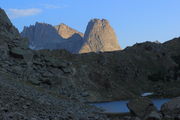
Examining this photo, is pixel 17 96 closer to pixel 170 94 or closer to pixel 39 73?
pixel 39 73

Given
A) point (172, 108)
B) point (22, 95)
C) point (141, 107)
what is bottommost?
point (172, 108)

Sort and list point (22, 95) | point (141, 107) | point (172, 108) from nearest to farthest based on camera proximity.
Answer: point (22, 95), point (172, 108), point (141, 107)

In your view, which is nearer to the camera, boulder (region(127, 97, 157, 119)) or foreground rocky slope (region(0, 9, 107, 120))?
foreground rocky slope (region(0, 9, 107, 120))

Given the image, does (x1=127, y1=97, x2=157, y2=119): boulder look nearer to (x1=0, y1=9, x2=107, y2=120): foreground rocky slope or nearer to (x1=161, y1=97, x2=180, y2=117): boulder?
(x1=161, y1=97, x2=180, y2=117): boulder

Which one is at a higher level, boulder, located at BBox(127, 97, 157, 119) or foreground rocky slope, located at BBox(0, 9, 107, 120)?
foreground rocky slope, located at BBox(0, 9, 107, 120)

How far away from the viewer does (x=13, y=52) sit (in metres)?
69.8

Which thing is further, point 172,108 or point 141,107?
point 141,107

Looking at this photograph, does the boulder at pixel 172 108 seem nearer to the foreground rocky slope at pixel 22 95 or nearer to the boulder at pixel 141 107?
the boulder at pixel 141 107

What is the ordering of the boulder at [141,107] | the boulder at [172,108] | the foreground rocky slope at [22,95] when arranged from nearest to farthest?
the foreground rocky slope at [22,95]
the boulder at [172,108]
the boulder at [141,107]

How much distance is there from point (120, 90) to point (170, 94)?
23.5 meters

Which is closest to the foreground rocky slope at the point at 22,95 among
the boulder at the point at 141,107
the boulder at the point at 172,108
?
the boulder at the point at 141,107

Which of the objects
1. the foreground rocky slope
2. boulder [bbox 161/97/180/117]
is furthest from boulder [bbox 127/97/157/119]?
the foreground rocky slope

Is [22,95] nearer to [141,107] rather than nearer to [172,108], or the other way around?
[141,107]

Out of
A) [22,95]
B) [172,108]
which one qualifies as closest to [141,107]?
[172,108]
